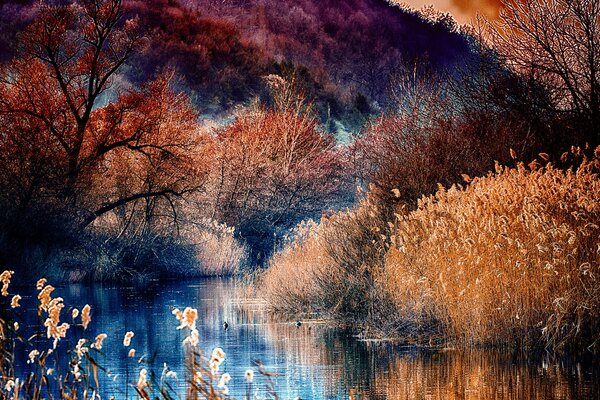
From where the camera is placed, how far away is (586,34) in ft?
76.8

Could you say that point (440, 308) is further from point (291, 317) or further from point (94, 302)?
point (94, 302)

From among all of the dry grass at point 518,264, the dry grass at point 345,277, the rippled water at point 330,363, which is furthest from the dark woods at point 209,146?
the rippled water at point 330,363

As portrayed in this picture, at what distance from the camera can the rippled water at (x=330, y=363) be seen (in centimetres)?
1302

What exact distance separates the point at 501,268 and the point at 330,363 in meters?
2.61

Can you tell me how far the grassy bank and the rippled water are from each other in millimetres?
527

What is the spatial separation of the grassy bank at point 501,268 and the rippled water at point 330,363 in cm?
53

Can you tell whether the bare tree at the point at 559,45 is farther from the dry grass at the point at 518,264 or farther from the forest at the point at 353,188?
the dry grass at the point at 518,264

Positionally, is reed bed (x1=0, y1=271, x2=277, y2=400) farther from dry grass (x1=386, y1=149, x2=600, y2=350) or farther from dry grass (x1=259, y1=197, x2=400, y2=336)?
dry grass (x1=386, y1=149, x2=600, y2=350)

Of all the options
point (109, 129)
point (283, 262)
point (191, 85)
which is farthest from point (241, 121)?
point (283, 262)

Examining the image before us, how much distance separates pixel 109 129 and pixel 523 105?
1778 cm

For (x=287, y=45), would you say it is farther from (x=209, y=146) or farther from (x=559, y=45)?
(x=559, y=45)

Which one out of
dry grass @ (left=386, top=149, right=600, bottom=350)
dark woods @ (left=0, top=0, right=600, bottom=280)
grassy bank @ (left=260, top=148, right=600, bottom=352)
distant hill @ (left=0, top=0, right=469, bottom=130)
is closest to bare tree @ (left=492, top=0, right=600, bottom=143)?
dark woods @ (left=0, top=0, right=600, bottom=280)

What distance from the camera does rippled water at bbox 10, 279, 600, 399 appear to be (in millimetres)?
13016

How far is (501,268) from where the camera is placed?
15.6 m
